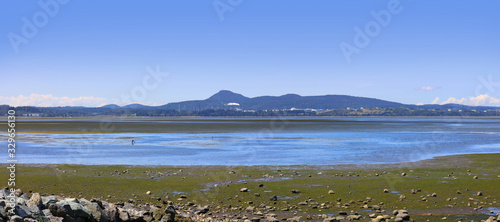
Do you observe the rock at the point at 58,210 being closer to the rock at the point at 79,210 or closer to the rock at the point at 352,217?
the rock at the point at 79,210

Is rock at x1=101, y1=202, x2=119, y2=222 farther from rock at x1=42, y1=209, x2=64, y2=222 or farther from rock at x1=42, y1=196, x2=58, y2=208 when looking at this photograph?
rock at x1=42, y1=196, x2=58, y2=208

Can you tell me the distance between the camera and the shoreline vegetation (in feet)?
55.2

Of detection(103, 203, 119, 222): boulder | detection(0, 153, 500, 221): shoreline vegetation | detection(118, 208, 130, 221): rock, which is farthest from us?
detection(0, 153, 500, 221): shoreline vegetation

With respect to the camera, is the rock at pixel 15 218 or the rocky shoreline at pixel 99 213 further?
the rocky shoreline at pixel 99 213

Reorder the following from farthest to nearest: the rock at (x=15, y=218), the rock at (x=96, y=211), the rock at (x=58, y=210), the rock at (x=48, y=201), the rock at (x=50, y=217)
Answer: the rock at (x=96, y=211) → the rock at (x=48, y=201) → the rock at (x=58, y=210) → the rock at (x=50, y=217) → the rock at (x=15, y=218)

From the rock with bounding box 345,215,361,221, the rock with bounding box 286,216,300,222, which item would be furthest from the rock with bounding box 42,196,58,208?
the rock with bounding box 345,215,361,221

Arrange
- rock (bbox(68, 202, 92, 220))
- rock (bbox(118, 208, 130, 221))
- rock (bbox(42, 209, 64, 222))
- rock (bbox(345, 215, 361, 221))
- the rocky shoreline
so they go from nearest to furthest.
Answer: the rocky shoreline
rock (bbox(42, 209, 64, 222))
rock (bbox(68, 202, 92, 220))
rock (bbox(118, 208, 130, 221))
rock (bbox(345, 215, 361, 221))

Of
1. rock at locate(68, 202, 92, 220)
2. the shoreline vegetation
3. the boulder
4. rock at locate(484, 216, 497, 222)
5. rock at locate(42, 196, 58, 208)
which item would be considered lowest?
the shoreline vegetation

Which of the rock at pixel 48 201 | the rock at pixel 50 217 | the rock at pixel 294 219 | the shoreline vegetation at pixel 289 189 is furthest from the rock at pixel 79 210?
the rock at pixel 294 219

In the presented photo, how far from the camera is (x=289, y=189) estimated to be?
71.3 feet

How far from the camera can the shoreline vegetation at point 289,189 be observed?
55.2ft

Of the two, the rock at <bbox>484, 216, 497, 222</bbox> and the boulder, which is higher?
the boulder

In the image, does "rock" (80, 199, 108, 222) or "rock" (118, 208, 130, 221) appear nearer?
"rock" (80, 199, 108, 222)

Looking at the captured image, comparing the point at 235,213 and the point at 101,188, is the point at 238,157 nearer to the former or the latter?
the point at 101,188
